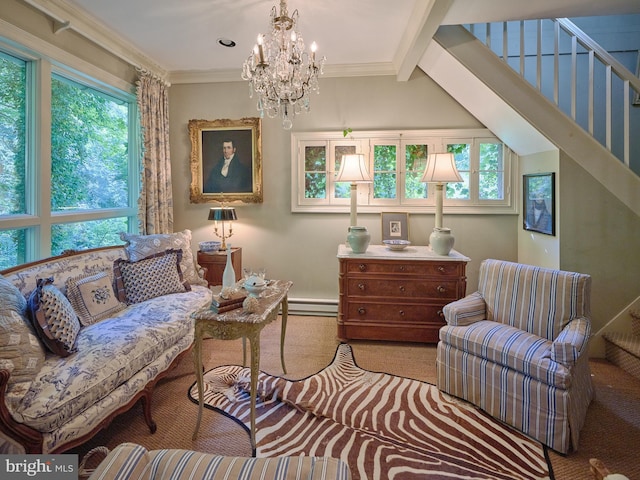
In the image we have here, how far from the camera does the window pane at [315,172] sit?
3.94 meters

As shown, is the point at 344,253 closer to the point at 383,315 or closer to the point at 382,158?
the point at 383,315

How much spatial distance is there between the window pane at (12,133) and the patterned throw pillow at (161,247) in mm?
773

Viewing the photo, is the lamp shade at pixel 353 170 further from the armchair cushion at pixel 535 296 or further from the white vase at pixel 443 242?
the armchair cushion at pixel 535 296

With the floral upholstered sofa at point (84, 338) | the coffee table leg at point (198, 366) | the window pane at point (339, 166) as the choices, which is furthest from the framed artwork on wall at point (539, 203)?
the floral upholstered sofa at point (84, 338)

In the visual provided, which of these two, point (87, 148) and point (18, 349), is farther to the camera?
point (87, 148)

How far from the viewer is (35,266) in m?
2.19

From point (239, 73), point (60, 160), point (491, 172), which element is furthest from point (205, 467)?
point (239, 73)

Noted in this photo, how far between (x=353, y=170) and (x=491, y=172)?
159 centimetres

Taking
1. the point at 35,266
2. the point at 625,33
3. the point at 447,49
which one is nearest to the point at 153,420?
the point at 35,266

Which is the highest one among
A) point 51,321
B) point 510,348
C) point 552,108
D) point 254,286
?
point 552,108

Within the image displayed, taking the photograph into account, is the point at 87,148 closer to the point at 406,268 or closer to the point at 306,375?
the point at 306,375

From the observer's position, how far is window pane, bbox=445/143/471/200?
378cm

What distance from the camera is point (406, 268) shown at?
123 inches

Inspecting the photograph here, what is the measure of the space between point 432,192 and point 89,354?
342 centimetres
